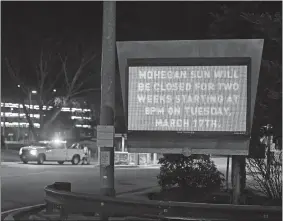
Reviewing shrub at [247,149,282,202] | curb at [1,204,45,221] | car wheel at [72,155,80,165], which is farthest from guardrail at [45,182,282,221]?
car wheel at [72,155,80,165]

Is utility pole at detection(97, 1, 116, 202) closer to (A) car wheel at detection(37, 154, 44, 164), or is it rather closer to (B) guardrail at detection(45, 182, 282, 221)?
(B) guardrail at detection(45, 182, 282, 221)

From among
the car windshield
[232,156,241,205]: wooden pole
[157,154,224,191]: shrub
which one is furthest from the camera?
the car windshield

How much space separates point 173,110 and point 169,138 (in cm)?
67

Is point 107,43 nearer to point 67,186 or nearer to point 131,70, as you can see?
point 131,70

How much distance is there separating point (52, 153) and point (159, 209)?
2717 cm

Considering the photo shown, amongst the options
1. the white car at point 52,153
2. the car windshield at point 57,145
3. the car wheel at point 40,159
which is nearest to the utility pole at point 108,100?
the white car at point 52,153

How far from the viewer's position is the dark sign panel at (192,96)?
10906 millimetres

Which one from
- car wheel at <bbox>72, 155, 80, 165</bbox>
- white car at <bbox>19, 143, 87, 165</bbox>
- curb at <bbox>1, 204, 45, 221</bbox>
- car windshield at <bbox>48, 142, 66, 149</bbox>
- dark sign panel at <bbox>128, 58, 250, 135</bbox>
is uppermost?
dark sign panel at <bbox>128, 58, 250, 135</bbox>

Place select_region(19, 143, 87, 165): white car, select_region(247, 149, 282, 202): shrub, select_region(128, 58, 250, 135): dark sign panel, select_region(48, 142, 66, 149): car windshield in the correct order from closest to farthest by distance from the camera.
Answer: select_region(128, 58, 250, 135): dark sign panel < select_region(247, 149, 282, 202): shrub < select_region(19, 143, 87, 165): white car < select_region(48, 142, 66, 149): car windshield

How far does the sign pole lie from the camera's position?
10297 mm

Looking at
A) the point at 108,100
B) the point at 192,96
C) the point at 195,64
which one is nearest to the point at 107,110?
Answer: the point at 108,100

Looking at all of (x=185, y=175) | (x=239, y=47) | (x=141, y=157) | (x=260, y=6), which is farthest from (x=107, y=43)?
(x=141, y=157)

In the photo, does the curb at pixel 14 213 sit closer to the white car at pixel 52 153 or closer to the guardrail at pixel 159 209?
the guardrail at pixel 159 209

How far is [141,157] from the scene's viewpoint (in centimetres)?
4009
